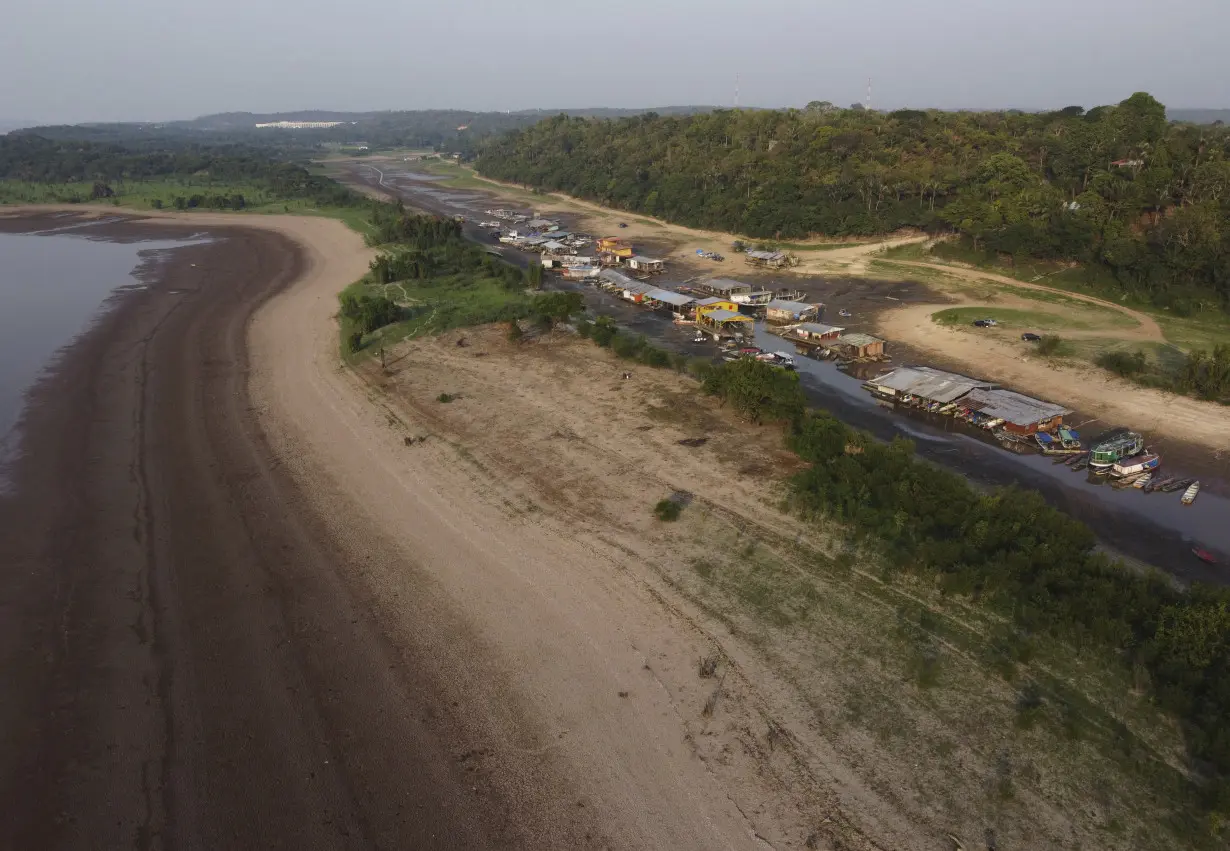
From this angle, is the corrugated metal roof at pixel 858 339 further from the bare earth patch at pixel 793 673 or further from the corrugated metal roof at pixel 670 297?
the bare earth patch at pixel 793 673

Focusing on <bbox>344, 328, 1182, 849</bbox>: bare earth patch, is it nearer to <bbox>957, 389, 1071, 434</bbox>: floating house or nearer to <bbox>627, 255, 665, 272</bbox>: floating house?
<bbox>957, 389, 1071, 434</bbox>: floating house

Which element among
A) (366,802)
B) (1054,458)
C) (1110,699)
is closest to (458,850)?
(366,802)

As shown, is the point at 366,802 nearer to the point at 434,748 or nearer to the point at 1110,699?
the point at 434,748

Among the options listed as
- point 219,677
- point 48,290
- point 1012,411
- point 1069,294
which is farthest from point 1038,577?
point 48,290

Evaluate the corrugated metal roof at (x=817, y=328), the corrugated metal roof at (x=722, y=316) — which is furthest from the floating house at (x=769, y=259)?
the corrugated metal roof at (x=817, y=328)

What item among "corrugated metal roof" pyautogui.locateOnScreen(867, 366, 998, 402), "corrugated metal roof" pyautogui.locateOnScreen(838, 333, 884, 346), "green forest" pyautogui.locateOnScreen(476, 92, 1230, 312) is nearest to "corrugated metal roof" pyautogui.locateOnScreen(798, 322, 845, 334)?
"corrugated metal roof" pyautogui.locateOnScreen(838, 333, 884, 346)

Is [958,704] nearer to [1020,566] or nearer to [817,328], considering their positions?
[1020,566]
